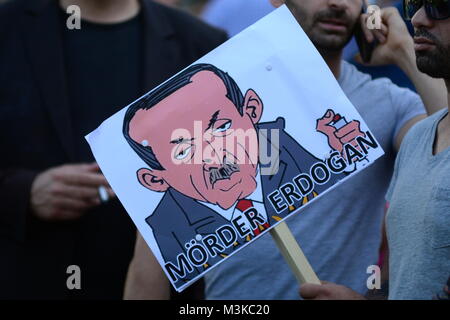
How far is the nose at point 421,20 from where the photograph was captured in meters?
2.72

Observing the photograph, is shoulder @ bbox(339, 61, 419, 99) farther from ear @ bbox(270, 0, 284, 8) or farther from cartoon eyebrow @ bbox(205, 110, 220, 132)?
cartoon eyebrow @ bbox(205, 110, 220, 132)

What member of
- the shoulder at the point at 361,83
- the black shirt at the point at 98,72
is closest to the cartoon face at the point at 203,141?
the shoulder at the point at 361,83

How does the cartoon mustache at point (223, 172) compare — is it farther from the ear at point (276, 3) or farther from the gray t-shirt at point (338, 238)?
the ear at point (276, 3)

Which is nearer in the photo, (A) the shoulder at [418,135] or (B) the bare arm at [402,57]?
(A) the shoulder at [418,135]

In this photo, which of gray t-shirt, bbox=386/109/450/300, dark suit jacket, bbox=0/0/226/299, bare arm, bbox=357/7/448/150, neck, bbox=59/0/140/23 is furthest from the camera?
neck, bbox=59/0/140/23

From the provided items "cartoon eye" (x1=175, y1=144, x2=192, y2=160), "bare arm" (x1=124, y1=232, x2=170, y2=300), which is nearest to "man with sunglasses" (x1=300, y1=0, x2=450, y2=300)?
"cartoon eye" (x1=175, y1=144, x2=192, y2=160)

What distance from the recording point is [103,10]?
3.96 meters

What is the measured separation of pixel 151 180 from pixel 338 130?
536mm

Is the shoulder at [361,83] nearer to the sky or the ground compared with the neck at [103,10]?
nearer to the ground

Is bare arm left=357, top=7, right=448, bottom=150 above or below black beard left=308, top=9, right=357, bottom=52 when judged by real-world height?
below


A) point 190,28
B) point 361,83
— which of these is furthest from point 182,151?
point 190,28

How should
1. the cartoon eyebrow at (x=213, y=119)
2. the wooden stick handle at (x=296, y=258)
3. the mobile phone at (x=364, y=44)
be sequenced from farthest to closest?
the mobile phone at (x=364, y=44)
the cartoon eyebrow at (x=213, y=119)
the wooden stick handle at (x=296, y=258)

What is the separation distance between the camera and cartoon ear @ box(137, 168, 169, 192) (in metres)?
2.73
